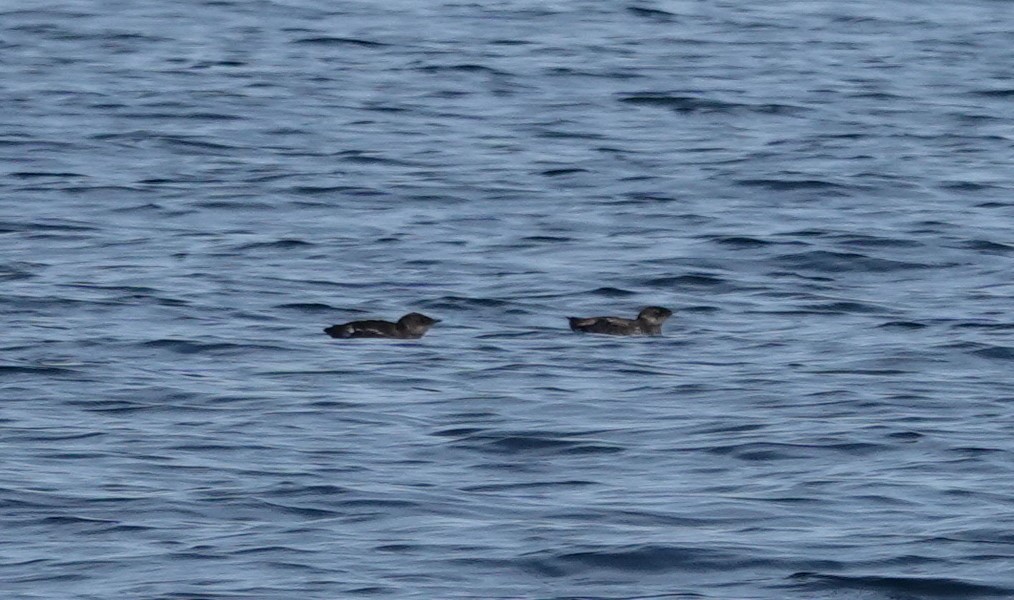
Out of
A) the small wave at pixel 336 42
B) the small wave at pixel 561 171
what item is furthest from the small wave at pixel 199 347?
the small wave at pixel 336 42

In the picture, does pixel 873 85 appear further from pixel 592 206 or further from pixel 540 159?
pixel 592 206

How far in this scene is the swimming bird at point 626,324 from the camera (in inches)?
637

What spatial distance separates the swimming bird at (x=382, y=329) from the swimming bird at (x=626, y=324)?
103cm

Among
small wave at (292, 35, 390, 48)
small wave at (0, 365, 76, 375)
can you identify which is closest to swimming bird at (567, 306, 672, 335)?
small wave at (0, 365, 76, 375)

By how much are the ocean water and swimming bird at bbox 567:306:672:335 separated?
102 mm

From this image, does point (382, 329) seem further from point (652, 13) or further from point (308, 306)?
point (652, 13)

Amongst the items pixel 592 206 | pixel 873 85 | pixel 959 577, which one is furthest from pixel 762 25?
pixel 959 577

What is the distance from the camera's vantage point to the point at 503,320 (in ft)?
55.9

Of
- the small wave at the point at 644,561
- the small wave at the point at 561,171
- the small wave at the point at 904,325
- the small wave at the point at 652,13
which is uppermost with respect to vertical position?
the small wave at the point at 644,561

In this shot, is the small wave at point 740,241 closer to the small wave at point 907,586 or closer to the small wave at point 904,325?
the small wave at point 904,325

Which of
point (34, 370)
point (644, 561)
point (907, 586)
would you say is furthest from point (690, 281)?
point (907, 586)

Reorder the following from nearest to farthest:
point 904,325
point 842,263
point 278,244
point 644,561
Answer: point 644,561 → point 904,325 → point 842,263 → point 278,244

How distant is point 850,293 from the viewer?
18078 millimetres

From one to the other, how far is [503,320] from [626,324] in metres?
1.12
